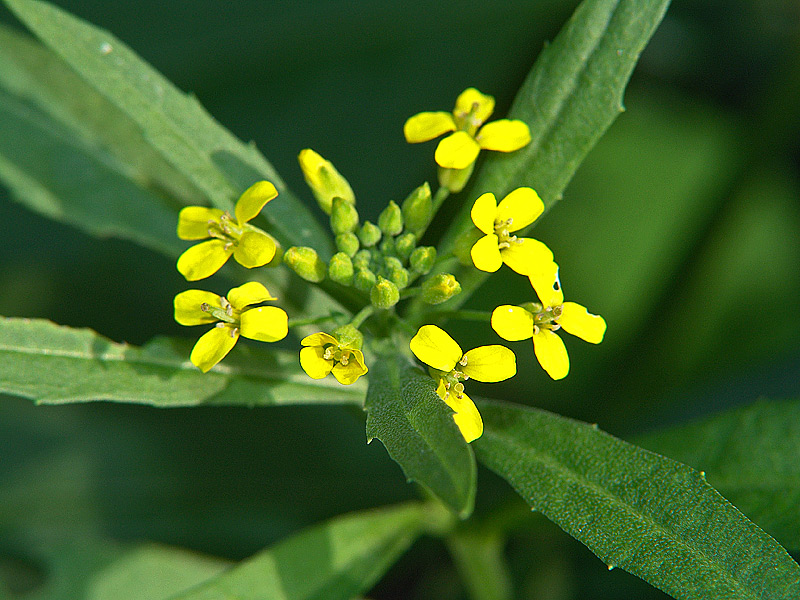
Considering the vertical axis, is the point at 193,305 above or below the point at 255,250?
below

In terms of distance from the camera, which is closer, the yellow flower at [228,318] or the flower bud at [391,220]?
the yellow flower at [228,318]

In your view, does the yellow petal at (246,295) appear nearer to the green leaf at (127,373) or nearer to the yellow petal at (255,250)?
the yellow petal at (255,250)

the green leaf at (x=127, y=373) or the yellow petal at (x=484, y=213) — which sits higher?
the yellow petal at (x=484, y=213)

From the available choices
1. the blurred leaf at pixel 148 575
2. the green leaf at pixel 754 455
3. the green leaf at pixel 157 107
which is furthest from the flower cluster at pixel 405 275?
the blurred leaf at pixel 148 575

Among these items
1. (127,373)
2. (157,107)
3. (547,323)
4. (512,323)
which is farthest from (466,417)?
(157,107)

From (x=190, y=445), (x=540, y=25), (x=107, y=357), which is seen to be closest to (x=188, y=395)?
(x=107, y=357)

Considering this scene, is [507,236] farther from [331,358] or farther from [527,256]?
[331,358]
